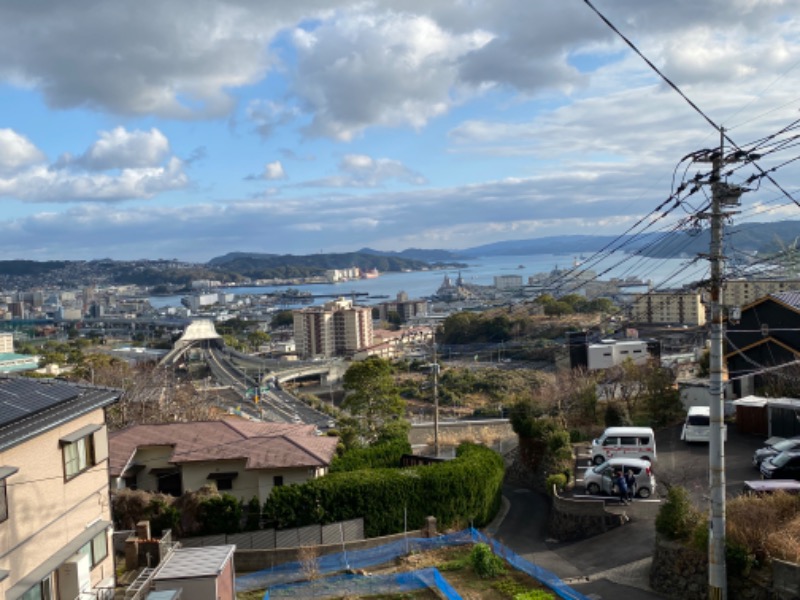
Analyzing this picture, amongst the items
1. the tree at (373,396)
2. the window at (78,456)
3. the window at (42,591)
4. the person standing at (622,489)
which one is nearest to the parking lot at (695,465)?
the person standing at (622,489)

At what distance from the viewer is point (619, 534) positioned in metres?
10.7

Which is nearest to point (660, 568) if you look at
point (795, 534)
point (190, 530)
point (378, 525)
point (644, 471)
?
point (795, 534)

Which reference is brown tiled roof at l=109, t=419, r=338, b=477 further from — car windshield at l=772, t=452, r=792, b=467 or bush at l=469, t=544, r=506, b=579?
car windshield at l=772, t=452, r=792, b=467

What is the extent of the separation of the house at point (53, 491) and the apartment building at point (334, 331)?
66467 mm

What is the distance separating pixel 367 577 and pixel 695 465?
23.6 ft

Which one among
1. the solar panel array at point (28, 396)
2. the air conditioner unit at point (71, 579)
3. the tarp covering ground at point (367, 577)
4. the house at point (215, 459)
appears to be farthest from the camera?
the house at point (215, 459)

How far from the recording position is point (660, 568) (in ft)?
28.6

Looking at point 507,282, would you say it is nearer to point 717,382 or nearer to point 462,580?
point 462,580

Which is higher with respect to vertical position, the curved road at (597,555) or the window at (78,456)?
the window at (78,456)

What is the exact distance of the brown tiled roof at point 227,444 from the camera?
1270 centimetres

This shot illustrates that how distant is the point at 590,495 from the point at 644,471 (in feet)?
3.21

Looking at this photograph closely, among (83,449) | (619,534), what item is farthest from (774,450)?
(83,449)

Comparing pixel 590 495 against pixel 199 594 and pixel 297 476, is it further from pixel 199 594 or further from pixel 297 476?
pixel 199 594

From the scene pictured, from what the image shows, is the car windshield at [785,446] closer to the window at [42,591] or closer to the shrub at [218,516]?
the shrub at [218,516]
